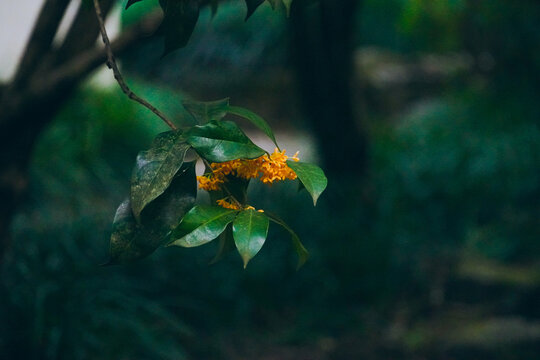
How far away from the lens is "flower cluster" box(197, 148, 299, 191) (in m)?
0.76

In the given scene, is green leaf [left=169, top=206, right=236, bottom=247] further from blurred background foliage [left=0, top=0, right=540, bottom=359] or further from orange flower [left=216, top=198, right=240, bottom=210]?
blurred background foliage [left=0, top=0, right=540, bottom=359]

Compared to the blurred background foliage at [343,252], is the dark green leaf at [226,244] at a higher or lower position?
lower

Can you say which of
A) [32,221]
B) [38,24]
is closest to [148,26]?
[38,24]

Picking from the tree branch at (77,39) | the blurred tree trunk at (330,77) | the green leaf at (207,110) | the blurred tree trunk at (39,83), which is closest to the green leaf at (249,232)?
the green leaf at (207,110)

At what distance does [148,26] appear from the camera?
1.87 metres

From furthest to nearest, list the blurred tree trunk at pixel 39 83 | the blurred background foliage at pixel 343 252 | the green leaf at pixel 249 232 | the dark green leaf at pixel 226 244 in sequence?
the blurred background foliage at pixel 343 252, the blurred tree trunk at pixel 39 83, the dark green leaf at pixel 226 244, the green leaf at pixel 249 232

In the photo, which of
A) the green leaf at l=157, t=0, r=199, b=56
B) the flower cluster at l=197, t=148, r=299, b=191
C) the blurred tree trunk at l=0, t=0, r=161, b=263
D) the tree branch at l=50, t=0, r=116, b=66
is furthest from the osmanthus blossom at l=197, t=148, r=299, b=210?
the tree branch at l=50, t=0, r=116, b=66

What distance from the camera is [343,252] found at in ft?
10.0

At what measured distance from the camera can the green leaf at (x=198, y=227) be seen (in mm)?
707

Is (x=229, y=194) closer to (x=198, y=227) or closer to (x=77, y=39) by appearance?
(x=198, y=227)

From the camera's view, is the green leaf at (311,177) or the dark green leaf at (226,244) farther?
the dark green leaf at (226,244)

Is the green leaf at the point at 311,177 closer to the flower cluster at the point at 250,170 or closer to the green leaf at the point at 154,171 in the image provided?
the flower cluster at the point at 250,170

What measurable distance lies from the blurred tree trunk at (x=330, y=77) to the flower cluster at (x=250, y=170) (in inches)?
74.0

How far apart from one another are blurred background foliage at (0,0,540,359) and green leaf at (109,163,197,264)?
171 centimetres
